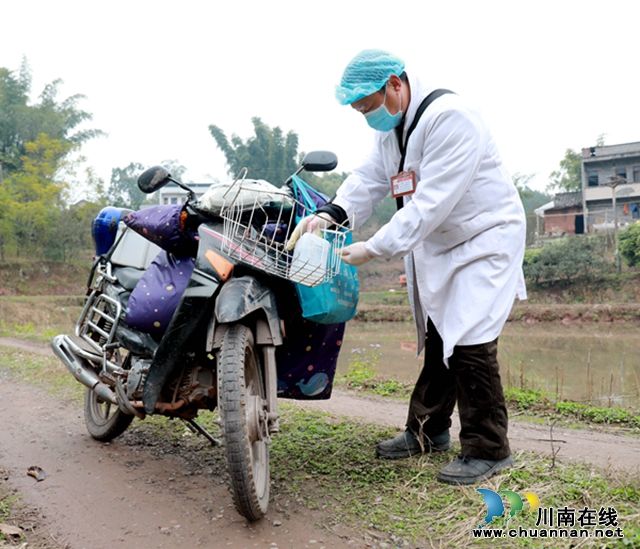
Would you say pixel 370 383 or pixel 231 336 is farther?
pixel 370 383

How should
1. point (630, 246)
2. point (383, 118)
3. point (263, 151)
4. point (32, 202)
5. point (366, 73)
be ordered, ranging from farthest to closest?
1. point (263, 151)
2. point (32, 202)
3. point (630, 246)
4. point (383, 118)
5. point (366, 73)

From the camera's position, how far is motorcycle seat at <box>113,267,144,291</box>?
3.37m

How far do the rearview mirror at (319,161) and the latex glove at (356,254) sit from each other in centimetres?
57

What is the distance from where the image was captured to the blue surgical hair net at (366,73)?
8.27 ft

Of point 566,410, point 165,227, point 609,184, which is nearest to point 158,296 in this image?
point 165,227

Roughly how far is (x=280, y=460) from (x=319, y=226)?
50.1 inches

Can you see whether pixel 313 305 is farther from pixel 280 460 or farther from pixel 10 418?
pixel 10 418

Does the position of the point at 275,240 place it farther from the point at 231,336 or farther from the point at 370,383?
the point at 370,383

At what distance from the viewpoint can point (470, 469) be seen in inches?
103

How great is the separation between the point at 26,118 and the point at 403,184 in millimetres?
42330

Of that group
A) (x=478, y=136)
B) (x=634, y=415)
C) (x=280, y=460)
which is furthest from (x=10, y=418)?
(x=634, y=415)

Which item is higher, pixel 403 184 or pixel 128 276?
pixel 403 184

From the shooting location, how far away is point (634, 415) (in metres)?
4.24

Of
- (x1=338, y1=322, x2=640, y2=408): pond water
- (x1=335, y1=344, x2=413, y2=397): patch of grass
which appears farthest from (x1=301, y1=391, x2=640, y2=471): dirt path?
(x1=338, y1=322, x2=640, y2=408): pond water
